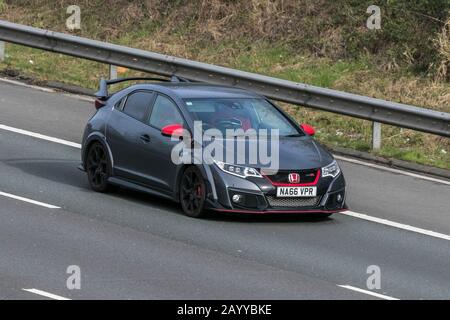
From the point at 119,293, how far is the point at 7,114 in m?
10.3

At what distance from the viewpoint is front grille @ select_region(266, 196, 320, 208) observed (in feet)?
54.2

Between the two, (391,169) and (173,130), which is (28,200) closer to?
(173,130)

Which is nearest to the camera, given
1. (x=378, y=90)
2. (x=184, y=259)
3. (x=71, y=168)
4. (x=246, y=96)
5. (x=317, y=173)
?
(x=184, y=259)

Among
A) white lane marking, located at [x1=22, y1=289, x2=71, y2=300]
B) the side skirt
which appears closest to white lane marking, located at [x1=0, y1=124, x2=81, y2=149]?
the side skirt

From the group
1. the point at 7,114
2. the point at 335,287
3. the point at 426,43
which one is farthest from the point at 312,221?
the point at 426,43

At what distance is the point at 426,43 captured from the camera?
83.2 ft

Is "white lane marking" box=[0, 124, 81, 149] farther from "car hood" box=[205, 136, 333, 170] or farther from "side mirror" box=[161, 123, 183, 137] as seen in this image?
"car hood" box=[205, 136, 333, 170]

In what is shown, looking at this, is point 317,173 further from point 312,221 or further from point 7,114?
point 7,114

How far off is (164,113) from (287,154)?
182 cm

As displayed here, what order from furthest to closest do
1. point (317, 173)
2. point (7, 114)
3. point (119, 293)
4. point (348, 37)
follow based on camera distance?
Result: point (348, 37) < point (7, 114) < point (317, 173) < point (119, 293)

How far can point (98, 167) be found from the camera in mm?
18312

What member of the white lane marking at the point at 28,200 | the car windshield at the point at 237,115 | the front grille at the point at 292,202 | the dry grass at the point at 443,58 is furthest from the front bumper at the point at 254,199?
the dry grass at the point at 443,58

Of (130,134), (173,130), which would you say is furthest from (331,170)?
(130,134)

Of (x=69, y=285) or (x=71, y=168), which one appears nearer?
(x=69, y=285)
